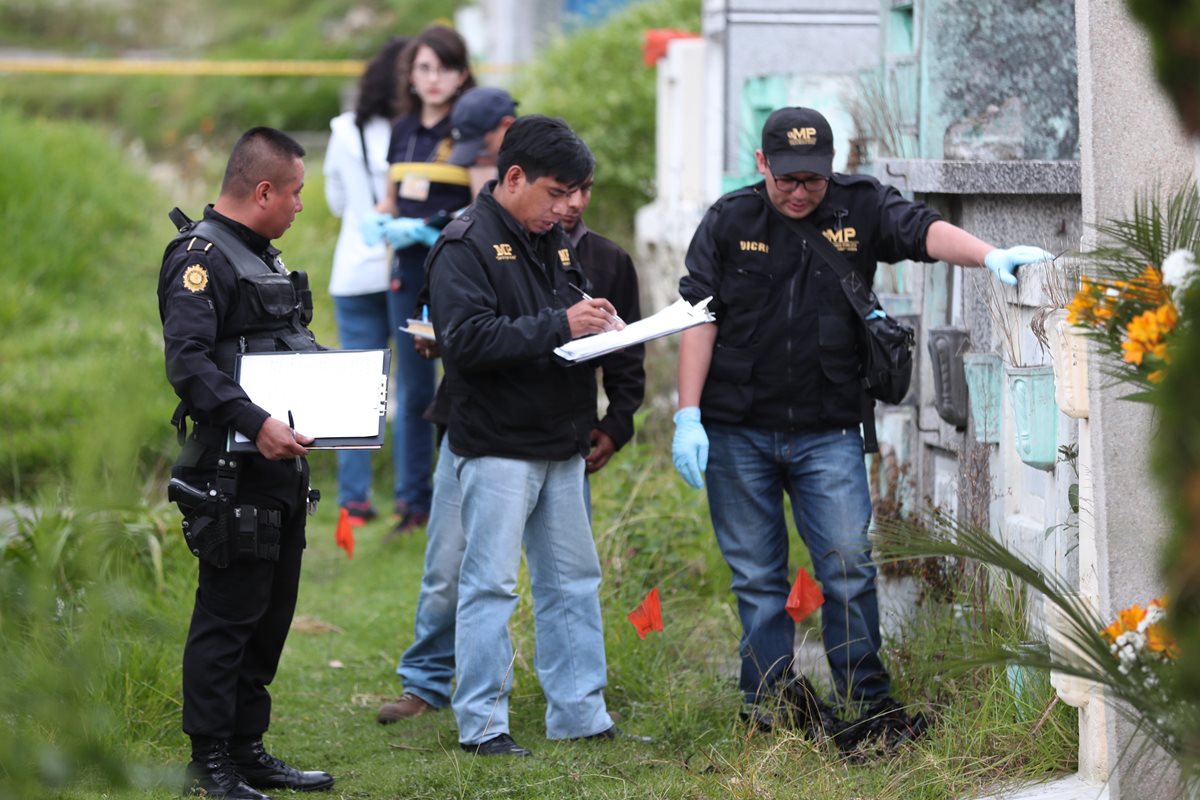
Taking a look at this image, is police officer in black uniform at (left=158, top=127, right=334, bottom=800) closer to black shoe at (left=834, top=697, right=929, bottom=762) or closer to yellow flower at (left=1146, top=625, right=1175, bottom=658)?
black shoe at (left=834, top=697, right=929, bottom=762)

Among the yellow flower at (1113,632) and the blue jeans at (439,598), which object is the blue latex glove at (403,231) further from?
the yellow flower at (1113,632)

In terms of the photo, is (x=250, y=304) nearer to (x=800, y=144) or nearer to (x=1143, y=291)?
(x=800, y=144)

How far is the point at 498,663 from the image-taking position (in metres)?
4.66

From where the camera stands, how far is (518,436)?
4.57 m

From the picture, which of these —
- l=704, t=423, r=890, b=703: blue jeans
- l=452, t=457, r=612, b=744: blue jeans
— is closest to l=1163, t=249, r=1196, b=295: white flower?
l=704, t=423, r=890, b=703: blue jeans

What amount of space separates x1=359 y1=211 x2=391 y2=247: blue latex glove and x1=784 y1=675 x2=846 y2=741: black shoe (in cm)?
297

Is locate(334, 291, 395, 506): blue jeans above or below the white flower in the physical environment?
below

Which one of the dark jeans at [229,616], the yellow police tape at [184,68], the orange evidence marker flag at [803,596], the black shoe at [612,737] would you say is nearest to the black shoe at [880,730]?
the orange evidence marker flag at [803,596]

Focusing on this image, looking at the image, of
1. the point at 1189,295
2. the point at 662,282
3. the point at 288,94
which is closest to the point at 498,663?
the point at 1189,295

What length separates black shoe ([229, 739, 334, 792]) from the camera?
4.43 meters

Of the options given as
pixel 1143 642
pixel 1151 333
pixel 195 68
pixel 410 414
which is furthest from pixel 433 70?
pixel 195 68

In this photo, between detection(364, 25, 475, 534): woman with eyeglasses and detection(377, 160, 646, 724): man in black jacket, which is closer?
detection(377, 160, 646, 724): man in black jacket

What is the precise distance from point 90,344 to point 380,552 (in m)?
3.32

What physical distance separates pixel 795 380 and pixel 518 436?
0.81 meters
